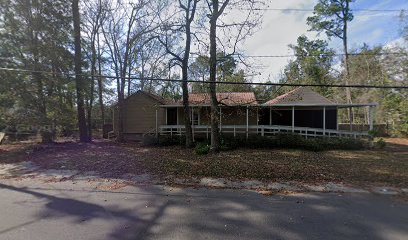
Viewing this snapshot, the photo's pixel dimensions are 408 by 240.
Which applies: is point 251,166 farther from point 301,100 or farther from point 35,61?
point 35,61

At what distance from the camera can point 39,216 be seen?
522 centimetres

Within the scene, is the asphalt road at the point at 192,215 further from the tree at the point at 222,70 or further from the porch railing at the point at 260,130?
the porch railing at the point at 260,130

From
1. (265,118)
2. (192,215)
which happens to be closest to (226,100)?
(265,118)

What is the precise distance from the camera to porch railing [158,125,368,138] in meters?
16.8

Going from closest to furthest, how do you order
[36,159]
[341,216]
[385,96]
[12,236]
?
[12,236], [341,216], [36,159], [385,96]

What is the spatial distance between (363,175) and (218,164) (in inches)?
185

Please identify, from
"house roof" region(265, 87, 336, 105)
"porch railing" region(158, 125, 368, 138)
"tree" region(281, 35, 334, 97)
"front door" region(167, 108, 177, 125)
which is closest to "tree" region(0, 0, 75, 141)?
"porch railing" region(158, 125, 368, 138)

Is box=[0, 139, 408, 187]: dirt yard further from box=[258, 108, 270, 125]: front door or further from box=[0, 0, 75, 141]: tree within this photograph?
box=[258, 108, 270, 125]: front door

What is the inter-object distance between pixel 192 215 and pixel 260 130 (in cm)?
1473

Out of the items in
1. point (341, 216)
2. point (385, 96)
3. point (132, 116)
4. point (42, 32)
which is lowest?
point (341, 216)

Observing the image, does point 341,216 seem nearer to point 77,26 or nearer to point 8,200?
point 8,200

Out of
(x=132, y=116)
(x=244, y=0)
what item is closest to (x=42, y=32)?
(x=132, y=116)

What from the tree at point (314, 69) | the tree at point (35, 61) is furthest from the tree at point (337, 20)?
the tree at point (35, 61)

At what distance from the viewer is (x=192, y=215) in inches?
208
